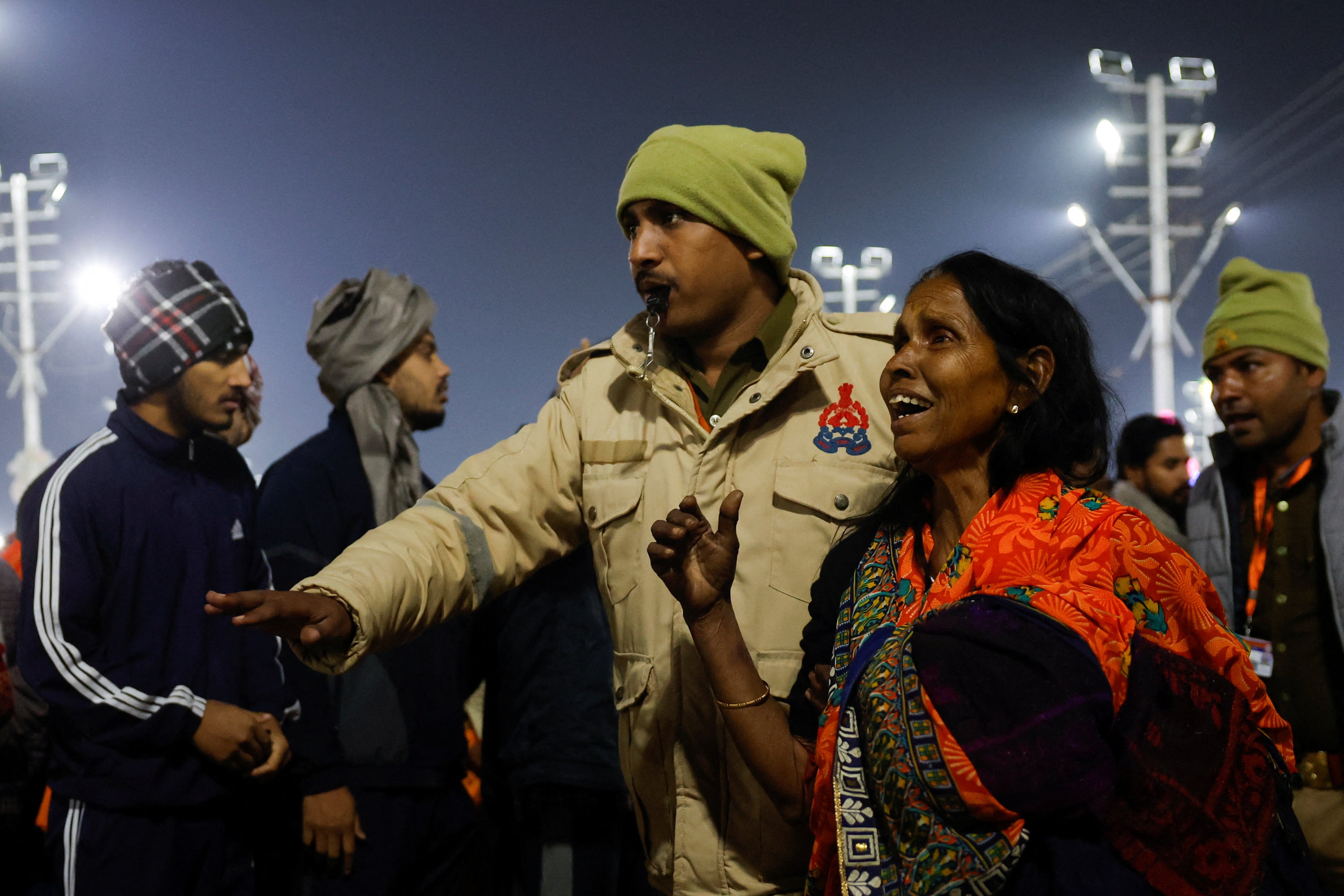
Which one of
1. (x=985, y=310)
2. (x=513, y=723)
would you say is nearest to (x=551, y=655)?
(x=513, y=723)

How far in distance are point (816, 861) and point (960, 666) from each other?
16.0 inches

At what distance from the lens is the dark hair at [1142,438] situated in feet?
16.0

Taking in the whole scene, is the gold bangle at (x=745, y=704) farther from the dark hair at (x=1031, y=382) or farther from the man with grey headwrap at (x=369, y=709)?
the man with grey headwrap at (x=369, y=709)

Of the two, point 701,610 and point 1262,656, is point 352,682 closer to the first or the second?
point 701,610

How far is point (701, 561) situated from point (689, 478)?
0.36 metres

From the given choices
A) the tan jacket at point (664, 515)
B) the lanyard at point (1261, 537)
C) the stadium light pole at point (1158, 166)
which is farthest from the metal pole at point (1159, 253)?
the tan jacket at point (664, 515)

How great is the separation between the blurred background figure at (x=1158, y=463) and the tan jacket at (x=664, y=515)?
3.29 metres

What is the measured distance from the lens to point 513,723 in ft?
8.15

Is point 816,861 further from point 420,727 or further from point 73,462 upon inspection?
point 73,462

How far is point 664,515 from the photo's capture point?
181 cm

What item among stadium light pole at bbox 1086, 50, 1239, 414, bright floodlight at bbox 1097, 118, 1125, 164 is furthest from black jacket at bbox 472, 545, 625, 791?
bright floodlight at bbox 1097, 118, 1125, 164

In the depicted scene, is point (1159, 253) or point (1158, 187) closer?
point (1159, 253)

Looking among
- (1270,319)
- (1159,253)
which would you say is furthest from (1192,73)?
(1270,319)

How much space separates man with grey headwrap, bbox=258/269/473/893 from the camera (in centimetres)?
244
